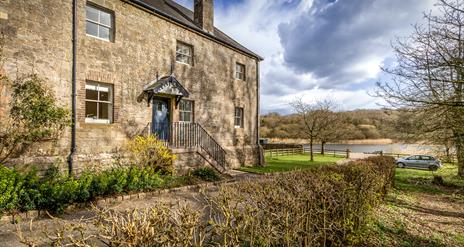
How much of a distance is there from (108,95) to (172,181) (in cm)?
431

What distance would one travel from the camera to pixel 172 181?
9766 millimetres

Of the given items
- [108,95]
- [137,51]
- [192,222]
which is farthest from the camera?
[137,51]

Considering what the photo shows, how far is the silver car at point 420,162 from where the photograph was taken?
2440 centimetres

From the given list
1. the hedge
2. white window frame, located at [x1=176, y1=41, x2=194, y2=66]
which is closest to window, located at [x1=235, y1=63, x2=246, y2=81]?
white window frame, located at [x1=176, y1=41, x2=194, y2=66]

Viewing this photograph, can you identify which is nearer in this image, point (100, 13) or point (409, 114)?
point (100, 13)

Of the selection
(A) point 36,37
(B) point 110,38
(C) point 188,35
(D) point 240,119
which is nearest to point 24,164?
(A) point 36,37

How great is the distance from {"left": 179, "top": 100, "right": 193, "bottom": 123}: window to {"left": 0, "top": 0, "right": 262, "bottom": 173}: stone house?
0.05 m

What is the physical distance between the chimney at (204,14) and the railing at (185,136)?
611 cm

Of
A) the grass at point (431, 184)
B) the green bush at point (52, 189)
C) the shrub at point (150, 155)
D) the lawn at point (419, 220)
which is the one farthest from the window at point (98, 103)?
the grass at point (431, 184)

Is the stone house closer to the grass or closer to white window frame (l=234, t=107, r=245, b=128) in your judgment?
white window frame (l=234, t=107, r=245, b=128)

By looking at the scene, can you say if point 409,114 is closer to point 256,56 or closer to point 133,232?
point 256,56

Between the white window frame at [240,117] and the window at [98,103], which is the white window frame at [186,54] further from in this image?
the white window frame at [240,117]

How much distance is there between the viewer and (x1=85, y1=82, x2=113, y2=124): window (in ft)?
32.6

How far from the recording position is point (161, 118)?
1257 centimetres
